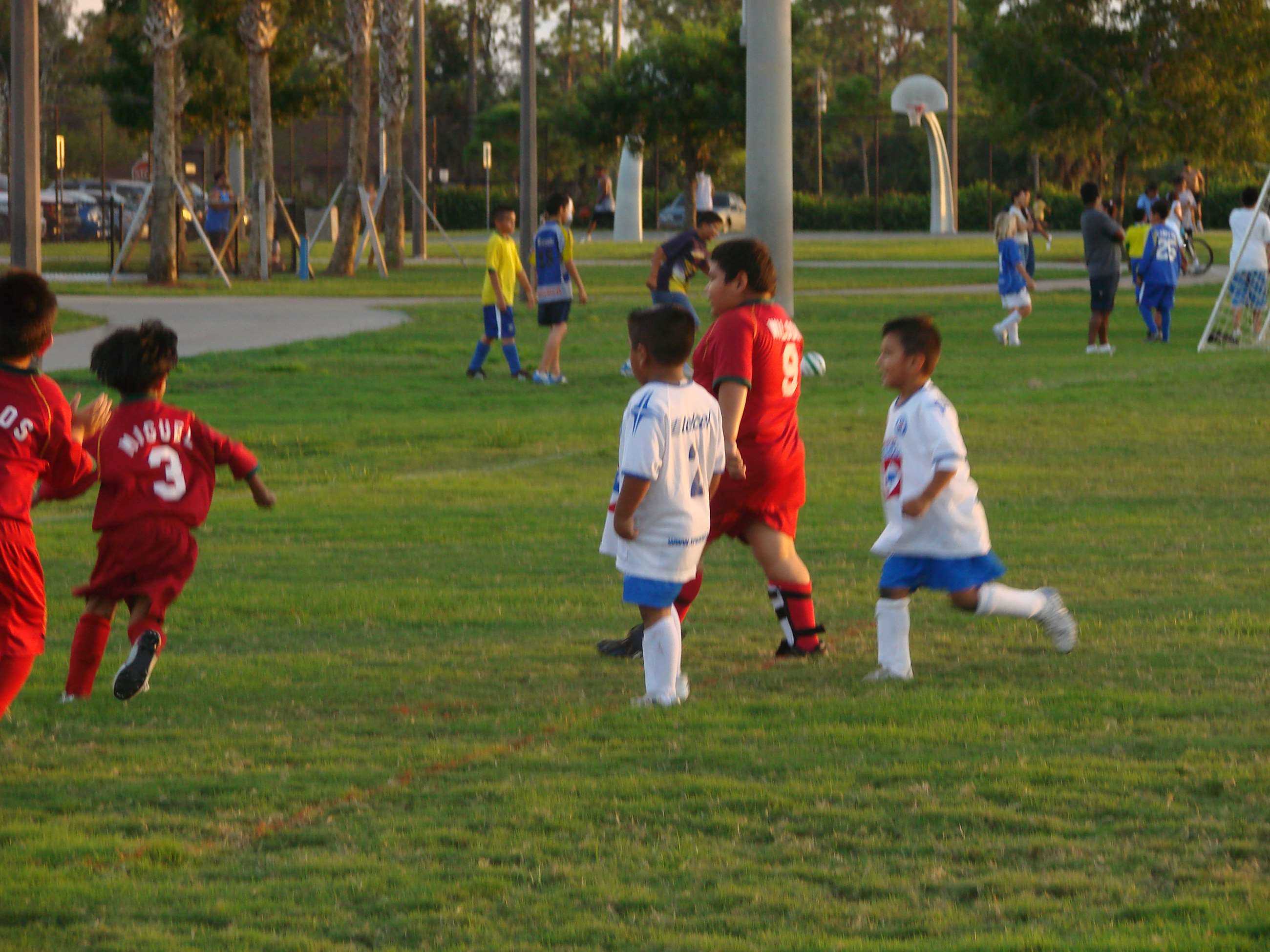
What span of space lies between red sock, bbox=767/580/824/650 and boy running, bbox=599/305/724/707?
793mm

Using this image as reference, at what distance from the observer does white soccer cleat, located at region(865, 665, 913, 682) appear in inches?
253

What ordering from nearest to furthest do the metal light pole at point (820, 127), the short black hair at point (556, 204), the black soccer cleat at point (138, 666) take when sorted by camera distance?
the black soccer cleat at point (138, 666) < the short black hair at point (556, 204) < the metal light pole at point (820, 127)

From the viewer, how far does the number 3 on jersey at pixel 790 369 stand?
6.91m

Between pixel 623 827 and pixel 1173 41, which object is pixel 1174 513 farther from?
pixel 1173 41

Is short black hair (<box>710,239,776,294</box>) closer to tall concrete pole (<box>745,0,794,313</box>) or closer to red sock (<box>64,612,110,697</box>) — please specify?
red sock (<box>64,612,110,697</box>)

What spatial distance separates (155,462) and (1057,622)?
331 cm

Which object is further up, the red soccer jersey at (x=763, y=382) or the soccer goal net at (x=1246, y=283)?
the soccer goal net at (x=1246, y=283)

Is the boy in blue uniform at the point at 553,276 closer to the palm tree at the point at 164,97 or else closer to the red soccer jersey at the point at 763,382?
the red soccer jersey at the point at 763,382

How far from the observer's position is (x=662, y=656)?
6094mm

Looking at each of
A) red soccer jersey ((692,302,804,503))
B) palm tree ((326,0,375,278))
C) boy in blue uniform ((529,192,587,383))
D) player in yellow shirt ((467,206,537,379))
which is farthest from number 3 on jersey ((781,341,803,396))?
palm tree ((326,0,375,278))

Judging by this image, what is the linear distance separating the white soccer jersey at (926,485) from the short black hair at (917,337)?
0.41 ft

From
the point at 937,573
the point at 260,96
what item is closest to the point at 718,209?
the point at 260,96

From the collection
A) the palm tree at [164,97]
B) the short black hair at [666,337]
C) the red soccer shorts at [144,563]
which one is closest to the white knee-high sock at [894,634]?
the short black hair at [666,337]

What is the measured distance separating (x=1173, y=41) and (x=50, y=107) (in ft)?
119
